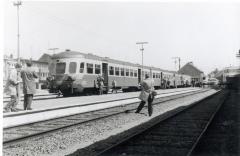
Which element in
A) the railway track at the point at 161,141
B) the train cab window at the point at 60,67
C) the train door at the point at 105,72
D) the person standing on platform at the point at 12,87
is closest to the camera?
the railway track at the point at 161,141

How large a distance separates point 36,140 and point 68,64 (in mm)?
14207

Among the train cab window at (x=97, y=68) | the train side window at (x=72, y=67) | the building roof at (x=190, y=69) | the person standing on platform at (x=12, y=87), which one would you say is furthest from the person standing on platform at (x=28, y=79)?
the building roof at (x=190, y=69)

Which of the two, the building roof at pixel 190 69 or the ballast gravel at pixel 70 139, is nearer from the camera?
the ballast gravel at pixel 70 139

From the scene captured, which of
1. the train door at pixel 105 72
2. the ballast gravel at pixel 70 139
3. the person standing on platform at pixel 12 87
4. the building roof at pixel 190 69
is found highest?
the building roof at pixel 190 69

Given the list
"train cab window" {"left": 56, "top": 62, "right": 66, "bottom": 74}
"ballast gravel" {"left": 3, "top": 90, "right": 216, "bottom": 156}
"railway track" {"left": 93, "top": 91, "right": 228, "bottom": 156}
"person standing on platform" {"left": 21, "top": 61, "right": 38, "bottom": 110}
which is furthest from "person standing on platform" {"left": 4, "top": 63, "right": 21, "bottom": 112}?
"train cab window" {"left": 56, "top": 62, "right": 66, "bottom": 74}

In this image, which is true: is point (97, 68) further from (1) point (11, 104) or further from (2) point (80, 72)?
(1) point (11, 104)

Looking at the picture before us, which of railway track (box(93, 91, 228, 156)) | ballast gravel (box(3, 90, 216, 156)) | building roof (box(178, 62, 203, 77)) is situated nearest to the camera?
railway track (box(93, 91, 228, 156))

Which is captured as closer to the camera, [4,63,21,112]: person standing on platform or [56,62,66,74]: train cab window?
[4,63,21,112]: person standing on platform

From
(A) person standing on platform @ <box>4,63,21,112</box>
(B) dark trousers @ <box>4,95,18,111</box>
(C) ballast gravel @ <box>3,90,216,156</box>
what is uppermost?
(A) person standing on platform @ <box>4,63,21,112</box>

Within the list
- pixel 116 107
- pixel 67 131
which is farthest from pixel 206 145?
pixel 116 107

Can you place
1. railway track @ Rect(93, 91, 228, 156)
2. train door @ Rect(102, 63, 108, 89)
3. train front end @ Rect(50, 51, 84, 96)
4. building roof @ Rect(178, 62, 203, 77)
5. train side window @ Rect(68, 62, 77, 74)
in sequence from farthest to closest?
building roof @ Rect(178, 62, 203, 77)
train door @ Rect(102, 63, 108, 89)
train side window @ Rect(68, 62, 77, 74)
train front end @ Rect(50, 51, 84, 96)
railway track @ Rect(93, 91, 228, 156)

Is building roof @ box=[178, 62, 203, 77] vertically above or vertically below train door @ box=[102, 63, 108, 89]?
above

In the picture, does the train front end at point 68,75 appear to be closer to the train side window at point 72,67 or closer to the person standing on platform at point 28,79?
the train side window at point 72,67

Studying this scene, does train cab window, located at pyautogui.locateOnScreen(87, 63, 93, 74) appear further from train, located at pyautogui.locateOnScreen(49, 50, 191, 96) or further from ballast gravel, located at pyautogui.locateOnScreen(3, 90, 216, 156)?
ballast gravel, located at pyautogui.locateOnScreen(3, 90, 216, 156)
